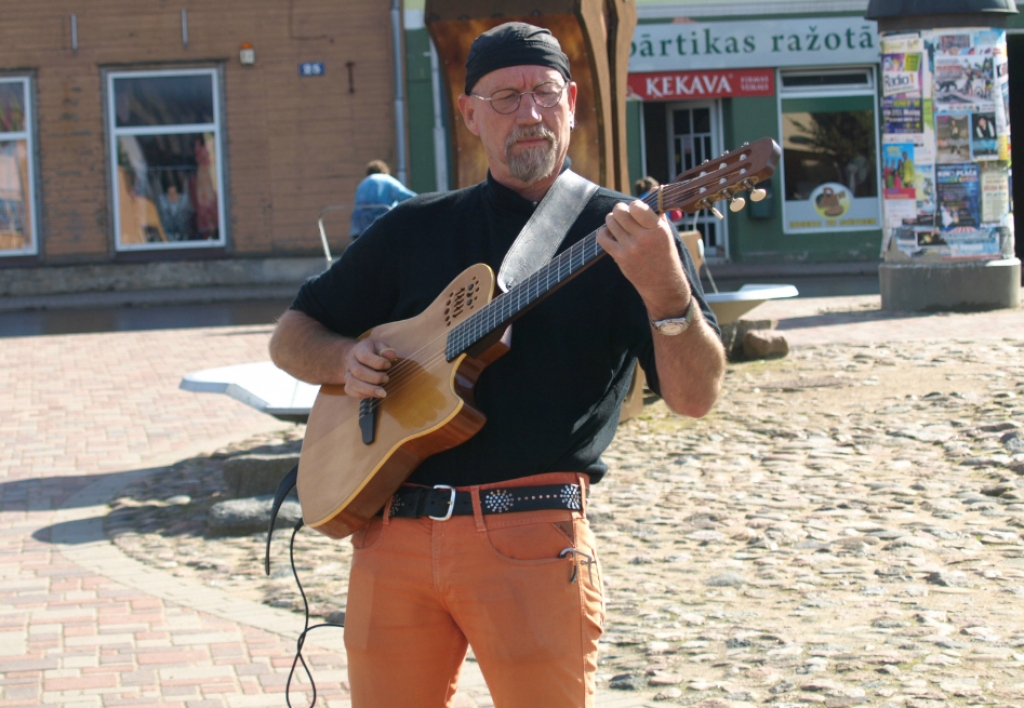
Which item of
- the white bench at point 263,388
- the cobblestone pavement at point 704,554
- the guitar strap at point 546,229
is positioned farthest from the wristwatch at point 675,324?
the white bench at point 263,388

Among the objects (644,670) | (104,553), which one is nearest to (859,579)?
(644,670)

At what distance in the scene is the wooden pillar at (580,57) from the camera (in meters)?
7.59

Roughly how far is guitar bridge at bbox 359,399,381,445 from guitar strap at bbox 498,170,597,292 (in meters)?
0.43

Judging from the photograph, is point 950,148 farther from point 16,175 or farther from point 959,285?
point 16,175

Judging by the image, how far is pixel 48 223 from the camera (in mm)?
19922

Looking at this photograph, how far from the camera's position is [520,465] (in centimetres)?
248

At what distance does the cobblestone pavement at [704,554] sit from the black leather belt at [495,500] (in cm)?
157

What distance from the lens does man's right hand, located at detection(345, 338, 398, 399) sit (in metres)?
2.67

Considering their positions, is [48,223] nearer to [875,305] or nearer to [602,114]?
[875,305]

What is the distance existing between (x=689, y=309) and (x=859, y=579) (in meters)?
2.87

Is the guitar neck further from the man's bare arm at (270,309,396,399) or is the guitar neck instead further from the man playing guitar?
the man's bare arm at (270,309,396,399)

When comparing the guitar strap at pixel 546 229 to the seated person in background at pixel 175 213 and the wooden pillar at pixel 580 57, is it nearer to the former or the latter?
the wooden pillar at pixel 580 57

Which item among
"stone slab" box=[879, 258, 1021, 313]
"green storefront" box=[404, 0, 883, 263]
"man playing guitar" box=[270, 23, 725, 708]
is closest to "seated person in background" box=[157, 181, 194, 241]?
"green storefront" box=[404, 0, 883, 263]

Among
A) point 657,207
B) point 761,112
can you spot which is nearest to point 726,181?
point 657,207
